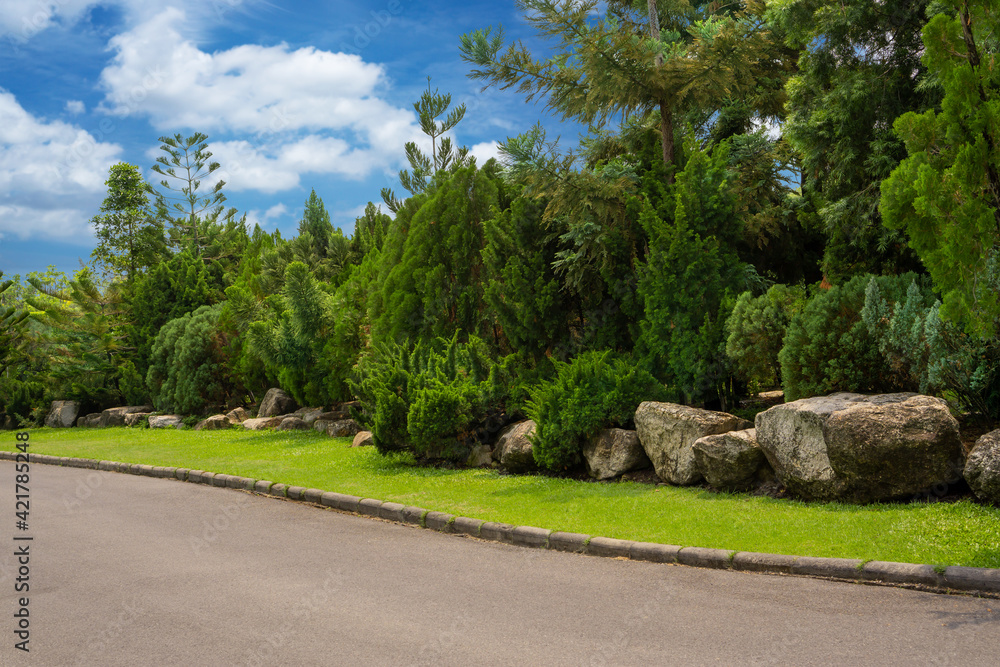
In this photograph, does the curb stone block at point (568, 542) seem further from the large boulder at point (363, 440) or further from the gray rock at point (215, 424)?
the gray rock at point (215, 424)

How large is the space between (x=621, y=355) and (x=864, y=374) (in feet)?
14.4

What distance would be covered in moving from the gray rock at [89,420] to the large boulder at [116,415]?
0.55 feet

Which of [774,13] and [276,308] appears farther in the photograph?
[276,308]

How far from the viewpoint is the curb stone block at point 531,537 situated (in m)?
7.36

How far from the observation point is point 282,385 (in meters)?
21.3

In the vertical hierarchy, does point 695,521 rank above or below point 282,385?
below

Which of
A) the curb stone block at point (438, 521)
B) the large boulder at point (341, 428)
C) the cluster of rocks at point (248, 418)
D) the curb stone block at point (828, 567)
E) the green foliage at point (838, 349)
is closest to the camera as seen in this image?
the curb stone block at point (828, 567)

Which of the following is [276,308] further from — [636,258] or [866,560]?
[866,560]

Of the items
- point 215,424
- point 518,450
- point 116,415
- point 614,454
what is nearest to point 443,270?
point 518,450

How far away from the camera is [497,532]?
7.76 metres

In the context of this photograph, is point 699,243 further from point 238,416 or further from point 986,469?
point 238,416

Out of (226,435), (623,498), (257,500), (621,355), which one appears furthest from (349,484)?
(226,435)

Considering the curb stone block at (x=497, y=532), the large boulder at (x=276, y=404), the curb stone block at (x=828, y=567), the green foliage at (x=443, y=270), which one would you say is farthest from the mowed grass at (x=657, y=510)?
the large boulder at (x=276, y=404)

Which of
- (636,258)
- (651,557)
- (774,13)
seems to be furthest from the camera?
(774,13)
